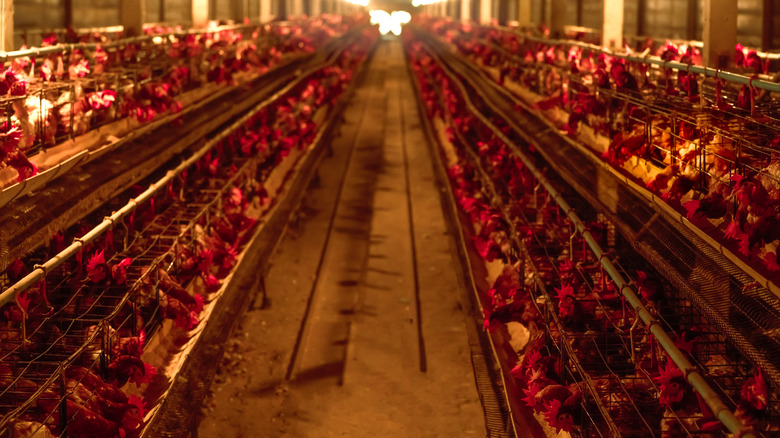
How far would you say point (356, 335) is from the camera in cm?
806

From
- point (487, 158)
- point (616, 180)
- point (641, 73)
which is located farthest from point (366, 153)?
point (616, 180)

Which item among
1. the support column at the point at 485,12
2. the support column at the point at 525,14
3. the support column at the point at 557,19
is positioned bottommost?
the support column at the point at 557,19

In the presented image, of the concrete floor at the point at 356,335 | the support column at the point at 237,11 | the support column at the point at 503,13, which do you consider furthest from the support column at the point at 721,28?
the support column at the point at 503,13

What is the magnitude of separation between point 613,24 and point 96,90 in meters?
8.17

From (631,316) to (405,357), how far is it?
8.72ft

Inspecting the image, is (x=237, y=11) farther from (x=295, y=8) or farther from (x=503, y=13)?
(x=295, y=8)

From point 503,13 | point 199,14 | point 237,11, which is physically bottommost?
point 199,14

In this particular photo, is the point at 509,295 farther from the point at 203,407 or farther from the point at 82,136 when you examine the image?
the point at 82,136

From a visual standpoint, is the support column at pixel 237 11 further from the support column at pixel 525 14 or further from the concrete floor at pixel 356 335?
the concrete floor at pixel 356 335

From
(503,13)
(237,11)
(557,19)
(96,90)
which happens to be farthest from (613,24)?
(503,13)

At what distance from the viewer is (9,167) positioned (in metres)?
5.99

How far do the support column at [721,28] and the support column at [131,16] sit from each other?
8.36 metres

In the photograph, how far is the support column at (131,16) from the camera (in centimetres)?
1333

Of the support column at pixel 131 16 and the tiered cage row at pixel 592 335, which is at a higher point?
the support column at pixel 131 16
